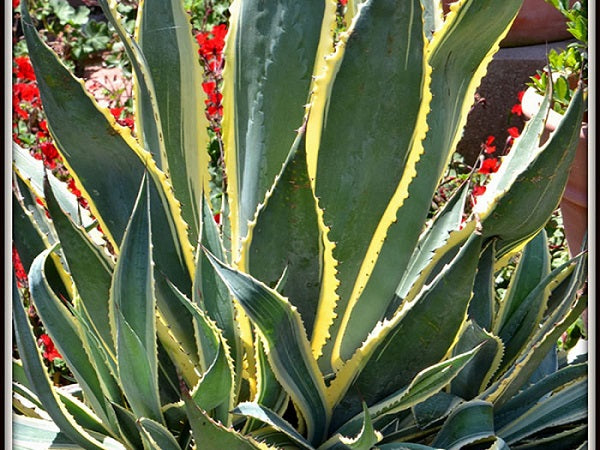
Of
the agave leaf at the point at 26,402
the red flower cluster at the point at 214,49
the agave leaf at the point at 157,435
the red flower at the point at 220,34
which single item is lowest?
the agave leaf at the point at 26,402

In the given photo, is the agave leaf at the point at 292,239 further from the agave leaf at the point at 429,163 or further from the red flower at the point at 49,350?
the red flower at the point at 49,350

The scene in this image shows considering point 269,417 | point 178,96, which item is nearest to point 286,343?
point 269,417

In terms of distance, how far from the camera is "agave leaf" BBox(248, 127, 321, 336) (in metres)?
0.99

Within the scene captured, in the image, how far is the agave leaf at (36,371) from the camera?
1021mm

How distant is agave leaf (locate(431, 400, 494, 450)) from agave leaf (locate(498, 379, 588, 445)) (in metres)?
0.09

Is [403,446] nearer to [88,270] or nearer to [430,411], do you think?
[430,411]

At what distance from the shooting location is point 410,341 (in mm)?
1090

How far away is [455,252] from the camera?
45.8 inches

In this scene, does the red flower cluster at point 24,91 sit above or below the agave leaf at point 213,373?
above

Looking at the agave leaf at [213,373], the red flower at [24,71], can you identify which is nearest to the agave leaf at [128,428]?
the agave leaf at [213,373]

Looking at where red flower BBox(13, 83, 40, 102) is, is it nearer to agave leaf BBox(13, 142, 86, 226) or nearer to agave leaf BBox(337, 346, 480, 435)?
agave leaf BBox(13, 142, 86, 226)

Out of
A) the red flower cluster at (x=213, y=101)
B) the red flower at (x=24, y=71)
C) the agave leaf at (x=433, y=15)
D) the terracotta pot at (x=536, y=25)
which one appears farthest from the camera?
the terracotta pot at (x=536, y=25)

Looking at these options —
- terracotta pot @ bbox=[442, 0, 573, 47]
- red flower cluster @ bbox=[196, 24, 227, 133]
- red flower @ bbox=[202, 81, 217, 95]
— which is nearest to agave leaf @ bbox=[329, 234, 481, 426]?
red flower cluster @ bbox=[196, 24, 227, 133]

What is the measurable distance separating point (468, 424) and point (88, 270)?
1.64 feet
